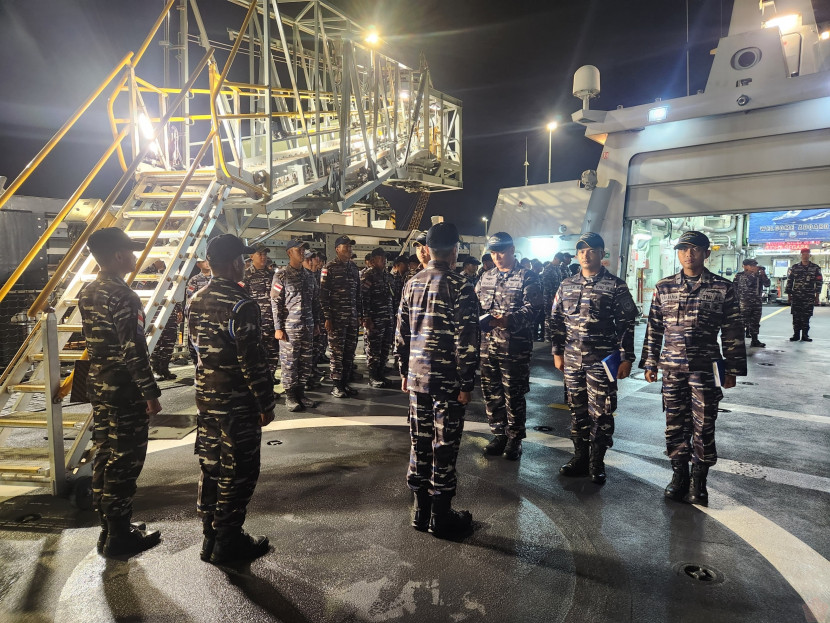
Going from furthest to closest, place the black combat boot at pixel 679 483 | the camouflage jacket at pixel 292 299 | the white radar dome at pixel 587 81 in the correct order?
the white radar dome at pixel 587 81 < the camouflage jacket at pixel 292 299 < the black combat boot at pixel 679 483

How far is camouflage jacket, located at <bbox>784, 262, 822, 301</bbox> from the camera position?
36.2 feet

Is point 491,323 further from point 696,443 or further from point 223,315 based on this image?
point 223,315

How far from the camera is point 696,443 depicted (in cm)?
363

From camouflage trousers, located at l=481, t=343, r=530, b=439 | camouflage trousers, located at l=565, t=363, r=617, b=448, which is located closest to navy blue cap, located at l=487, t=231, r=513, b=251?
camouflage trousers, located at l=481, t=343, r=530, b=439

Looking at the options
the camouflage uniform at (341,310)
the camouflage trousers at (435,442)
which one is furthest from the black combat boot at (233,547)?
the camouflage uniform at (341,310)

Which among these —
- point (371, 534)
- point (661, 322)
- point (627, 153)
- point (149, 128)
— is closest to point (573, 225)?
point (627, 153)

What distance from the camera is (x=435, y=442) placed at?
3191 millimetres

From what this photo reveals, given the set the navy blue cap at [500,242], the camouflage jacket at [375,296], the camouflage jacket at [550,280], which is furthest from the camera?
the camouflage jacket at [550,280]

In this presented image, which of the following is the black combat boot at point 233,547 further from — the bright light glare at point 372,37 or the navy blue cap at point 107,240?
the bright light glare at point 372,37

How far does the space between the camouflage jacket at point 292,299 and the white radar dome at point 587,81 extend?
6915 millimetres

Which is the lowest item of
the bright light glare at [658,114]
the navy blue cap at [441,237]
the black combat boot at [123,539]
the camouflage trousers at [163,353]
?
the black combat boot at [123,539]

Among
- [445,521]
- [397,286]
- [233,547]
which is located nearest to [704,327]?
[445,521]

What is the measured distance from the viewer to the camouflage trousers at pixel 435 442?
3141mm

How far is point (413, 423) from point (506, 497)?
41.8 inches
